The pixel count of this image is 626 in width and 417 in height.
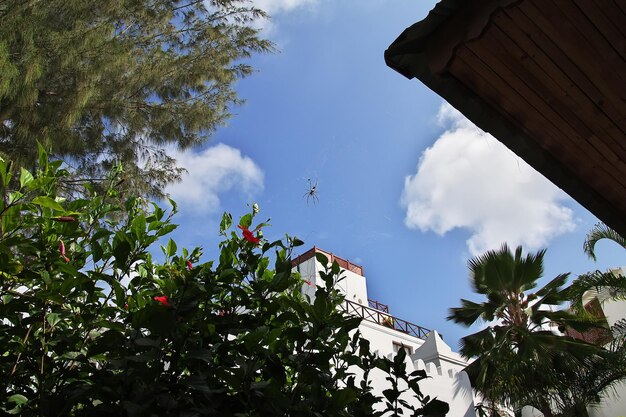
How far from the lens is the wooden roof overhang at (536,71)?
55.2 inches

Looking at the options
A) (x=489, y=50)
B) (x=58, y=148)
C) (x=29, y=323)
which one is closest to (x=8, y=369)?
(x=29, y=323)

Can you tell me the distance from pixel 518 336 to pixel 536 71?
9641mm

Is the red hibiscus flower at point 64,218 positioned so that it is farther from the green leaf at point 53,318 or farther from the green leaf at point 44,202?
the green leaf at point 53,318

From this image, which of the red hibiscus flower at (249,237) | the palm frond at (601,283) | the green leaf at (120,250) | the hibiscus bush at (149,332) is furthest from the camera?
the palm frond at (601,283)

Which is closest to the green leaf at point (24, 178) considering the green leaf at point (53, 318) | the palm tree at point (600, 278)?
the green leaf at point (53, 318)

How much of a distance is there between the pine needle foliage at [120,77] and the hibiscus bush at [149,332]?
485 centimetres

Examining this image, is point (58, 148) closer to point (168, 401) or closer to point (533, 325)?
point (168, 401)

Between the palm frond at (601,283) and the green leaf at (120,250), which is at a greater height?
the palm frond at (601,283)

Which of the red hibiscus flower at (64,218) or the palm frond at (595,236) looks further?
the palm frond at (595,236)

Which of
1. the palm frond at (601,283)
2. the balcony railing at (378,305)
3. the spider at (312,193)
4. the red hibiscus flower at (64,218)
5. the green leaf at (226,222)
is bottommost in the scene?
the red hibiscus flower at (64,218)

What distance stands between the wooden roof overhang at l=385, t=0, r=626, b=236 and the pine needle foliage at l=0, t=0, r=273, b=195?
561 cm

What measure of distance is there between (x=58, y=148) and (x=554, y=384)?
10.0 metres

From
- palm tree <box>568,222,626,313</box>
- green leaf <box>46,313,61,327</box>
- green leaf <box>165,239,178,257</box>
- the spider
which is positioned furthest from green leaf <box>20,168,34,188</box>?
palm tree <box>568,222,626,313</box>

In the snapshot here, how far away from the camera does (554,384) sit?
30.6ft
